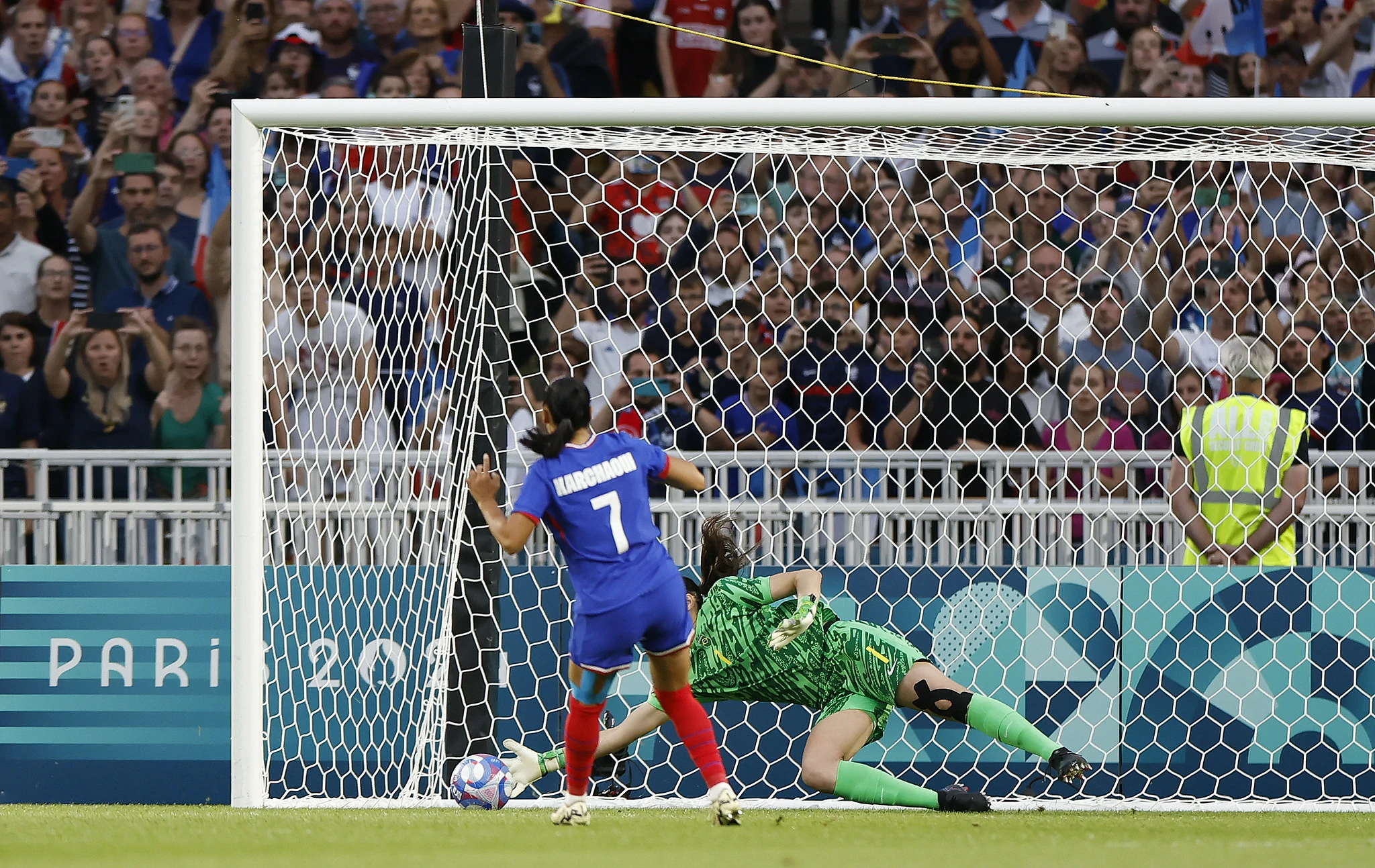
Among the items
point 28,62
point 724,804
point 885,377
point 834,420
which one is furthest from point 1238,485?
point 28,62

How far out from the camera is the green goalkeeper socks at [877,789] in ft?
16.9

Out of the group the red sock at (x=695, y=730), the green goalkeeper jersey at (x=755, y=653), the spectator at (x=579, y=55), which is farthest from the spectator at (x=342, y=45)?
the red sock at (x=695, y=730)

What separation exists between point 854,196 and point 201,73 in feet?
12.5

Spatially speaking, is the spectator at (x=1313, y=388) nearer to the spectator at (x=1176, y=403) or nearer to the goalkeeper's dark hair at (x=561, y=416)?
the spectator at (x=1176, y=403)

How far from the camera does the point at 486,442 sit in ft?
19.0

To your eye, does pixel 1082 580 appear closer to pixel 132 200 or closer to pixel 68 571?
pixel 68 571

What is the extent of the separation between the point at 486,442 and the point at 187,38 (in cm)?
443

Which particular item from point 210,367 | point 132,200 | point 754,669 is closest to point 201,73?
point 132,200

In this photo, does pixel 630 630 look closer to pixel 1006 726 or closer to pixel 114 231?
pixel 1006 726

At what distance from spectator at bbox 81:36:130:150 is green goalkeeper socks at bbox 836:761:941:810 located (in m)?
5.75

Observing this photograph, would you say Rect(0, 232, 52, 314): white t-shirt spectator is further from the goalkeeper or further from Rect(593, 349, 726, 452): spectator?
the goalkeeper

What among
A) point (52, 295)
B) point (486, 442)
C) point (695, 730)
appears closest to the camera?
point (695, 730)

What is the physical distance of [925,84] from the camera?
8.61 metres

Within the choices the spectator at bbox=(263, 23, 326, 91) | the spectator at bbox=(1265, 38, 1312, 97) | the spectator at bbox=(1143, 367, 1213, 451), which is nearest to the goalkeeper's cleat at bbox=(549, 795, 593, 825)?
the spectator at bbox=(1143, 367, 1213, 451)
